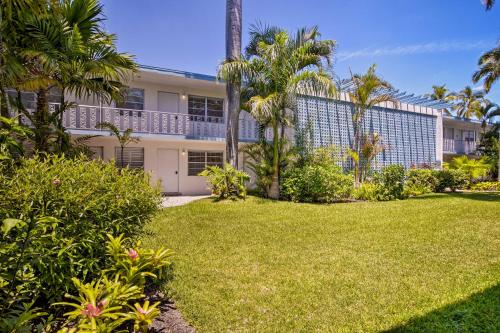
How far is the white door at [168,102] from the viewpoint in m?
15.6

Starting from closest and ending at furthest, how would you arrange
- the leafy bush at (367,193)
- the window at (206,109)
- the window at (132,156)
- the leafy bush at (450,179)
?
the leafy bush at (367,193) → the window at (132,156) → the window at (206,109) → the leafy bush at (450,179)

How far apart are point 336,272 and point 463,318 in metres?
1.85

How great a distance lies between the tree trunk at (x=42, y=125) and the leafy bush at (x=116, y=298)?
5072mm

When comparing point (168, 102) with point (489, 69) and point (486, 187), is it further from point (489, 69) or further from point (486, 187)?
point (489, 69)


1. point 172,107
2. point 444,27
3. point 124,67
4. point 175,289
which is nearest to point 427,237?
point 175,289

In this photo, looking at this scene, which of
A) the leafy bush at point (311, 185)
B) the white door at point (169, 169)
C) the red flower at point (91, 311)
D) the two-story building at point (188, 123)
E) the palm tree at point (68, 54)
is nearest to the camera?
the red flower at point (91, 311)

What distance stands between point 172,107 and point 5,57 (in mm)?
10168

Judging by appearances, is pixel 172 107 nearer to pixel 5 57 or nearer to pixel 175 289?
pixel 5 57

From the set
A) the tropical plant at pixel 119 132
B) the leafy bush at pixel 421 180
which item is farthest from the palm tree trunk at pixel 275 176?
the leafy bush at pixel 421 180

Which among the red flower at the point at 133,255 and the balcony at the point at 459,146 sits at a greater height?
the balcony at the point at 459,146

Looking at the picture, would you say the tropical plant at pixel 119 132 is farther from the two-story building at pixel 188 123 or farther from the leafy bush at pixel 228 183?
the leafy bush at pixel 228 183

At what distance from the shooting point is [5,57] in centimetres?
573

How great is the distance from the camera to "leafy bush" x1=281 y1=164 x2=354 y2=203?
42.7ft

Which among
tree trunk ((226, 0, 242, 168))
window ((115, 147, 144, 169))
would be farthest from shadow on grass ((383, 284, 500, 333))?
window ((115, 147, 144, 169))
